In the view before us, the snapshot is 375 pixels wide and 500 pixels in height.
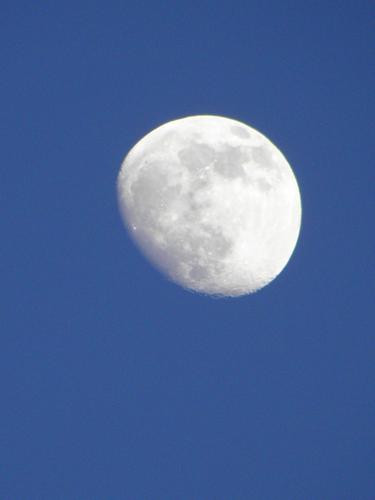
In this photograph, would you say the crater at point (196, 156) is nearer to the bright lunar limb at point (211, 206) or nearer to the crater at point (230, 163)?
the bright lunar limb at point (211, 206)

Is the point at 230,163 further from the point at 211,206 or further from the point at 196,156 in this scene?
the point at 211,206

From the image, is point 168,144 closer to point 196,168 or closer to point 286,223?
point 196,168

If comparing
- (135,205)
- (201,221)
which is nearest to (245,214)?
(201,221)

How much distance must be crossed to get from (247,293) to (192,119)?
329 centimetres

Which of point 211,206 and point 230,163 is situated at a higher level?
point 230,163

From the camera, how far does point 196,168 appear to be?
17.2m

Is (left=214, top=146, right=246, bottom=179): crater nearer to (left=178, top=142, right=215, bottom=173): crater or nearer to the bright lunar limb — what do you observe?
the bright lunar limb

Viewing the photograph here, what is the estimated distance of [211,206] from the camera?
1714 centimetres

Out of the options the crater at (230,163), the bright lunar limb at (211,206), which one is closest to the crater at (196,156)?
the bright lunar limb at (211,206)

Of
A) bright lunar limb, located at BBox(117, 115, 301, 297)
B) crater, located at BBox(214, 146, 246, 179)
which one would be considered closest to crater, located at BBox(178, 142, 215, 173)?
bright lunar limb, located at BBox(117, 115, 301, 297)

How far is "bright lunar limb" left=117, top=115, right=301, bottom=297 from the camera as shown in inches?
675

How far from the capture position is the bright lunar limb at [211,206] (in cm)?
1716

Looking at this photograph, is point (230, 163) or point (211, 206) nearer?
point (211, 206)

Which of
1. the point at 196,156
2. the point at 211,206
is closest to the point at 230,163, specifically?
the point at 196,156
